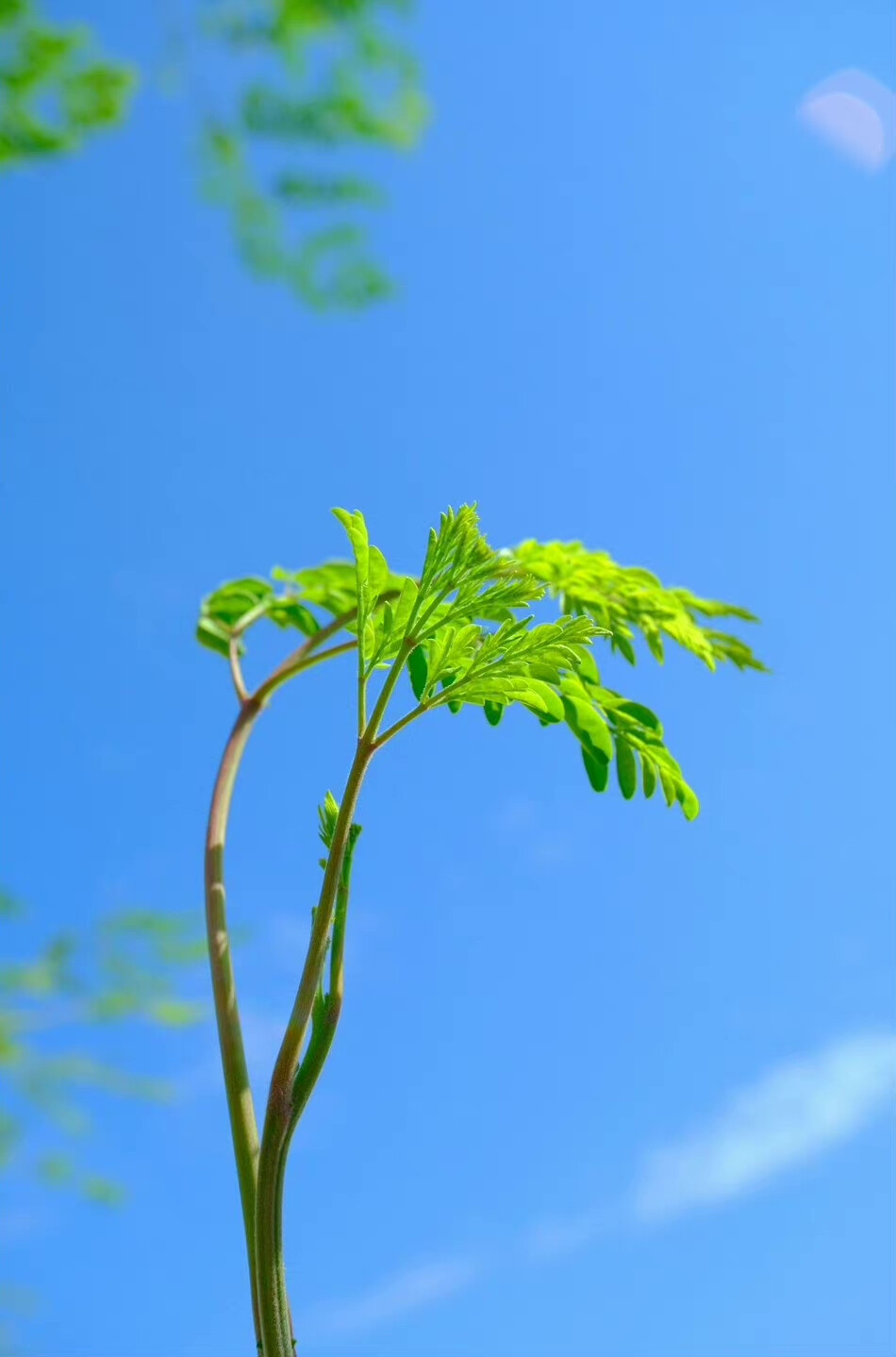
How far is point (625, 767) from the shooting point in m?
1.13

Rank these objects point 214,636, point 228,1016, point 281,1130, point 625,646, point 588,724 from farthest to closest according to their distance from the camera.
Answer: point 214,636 → point 625,646 → point 588,724 → point 228,1016 → point 281,1130

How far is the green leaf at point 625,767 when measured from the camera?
44.4 inches

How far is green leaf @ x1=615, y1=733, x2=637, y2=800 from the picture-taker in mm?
1128

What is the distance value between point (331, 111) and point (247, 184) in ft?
1.19

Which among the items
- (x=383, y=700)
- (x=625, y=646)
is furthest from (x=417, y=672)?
(x=625, y=646)

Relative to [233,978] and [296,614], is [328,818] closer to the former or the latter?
[233,978]

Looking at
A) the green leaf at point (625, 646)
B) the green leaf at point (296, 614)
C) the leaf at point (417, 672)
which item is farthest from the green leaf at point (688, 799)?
the green leaf at point (296, 614)

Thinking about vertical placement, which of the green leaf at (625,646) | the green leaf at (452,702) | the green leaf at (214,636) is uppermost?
the green leaf at (214,636)

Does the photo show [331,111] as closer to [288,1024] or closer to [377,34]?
[377,34]

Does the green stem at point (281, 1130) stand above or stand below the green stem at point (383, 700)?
below

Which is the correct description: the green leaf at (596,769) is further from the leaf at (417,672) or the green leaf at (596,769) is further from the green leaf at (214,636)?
the green leaf at (214,636)

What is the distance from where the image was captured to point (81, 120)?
3100 millimetres

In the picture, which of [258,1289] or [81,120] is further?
[81,120]

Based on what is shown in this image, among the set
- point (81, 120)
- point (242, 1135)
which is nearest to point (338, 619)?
point (242, 1135)
